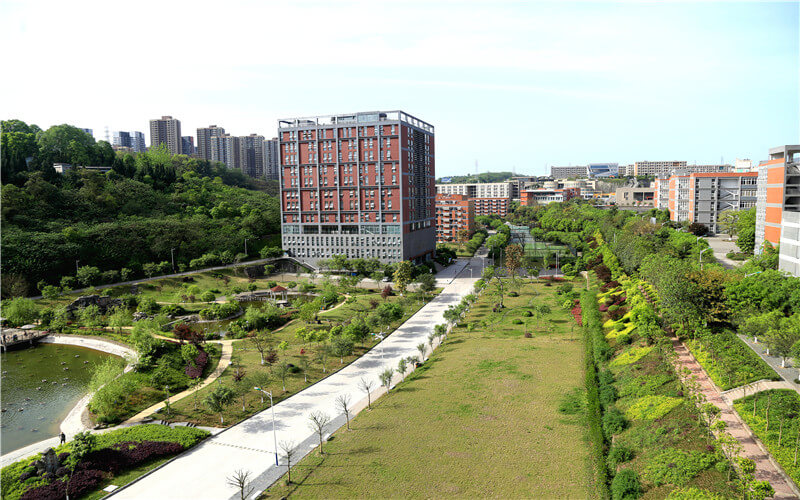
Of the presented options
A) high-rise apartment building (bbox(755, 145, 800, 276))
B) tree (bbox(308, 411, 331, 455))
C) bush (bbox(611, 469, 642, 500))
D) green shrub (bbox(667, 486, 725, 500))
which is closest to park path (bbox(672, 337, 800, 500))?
green shrub (bbox(667, 486, 725, 500))

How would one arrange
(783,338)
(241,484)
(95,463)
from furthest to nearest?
(783,338) < (95,463) < (241,484)

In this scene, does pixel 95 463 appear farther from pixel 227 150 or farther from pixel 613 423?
pixel 227 150

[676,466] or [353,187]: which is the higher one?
[353,187]

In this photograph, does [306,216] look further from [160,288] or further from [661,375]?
[661,375]

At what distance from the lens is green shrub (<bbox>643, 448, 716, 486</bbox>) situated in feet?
65.2

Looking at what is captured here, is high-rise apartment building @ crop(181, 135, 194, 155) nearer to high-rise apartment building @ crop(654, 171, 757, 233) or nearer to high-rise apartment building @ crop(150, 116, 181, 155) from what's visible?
high-rise apartment building @ crop(150, 116, 181, 155)

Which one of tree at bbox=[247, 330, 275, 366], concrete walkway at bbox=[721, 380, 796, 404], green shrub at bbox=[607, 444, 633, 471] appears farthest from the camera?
tree at bbox=[247, 330, 275, 366]

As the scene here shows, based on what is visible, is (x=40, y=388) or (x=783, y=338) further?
(x=40, y=388)

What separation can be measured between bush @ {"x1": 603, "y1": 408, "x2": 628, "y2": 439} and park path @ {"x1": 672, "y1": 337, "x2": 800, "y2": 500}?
4.58 meters

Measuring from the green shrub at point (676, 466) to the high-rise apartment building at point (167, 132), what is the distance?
185235 millimetres

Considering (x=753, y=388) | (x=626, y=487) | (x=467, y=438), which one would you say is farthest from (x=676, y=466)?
(x=467, y=438)

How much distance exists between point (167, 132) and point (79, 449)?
579 ft

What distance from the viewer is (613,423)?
26.0 meters

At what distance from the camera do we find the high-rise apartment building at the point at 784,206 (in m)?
39.6
